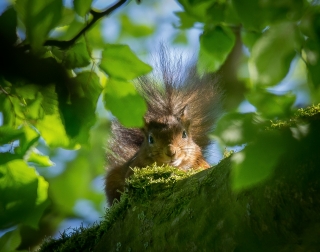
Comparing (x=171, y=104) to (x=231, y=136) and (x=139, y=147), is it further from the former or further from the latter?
(x=231, y=136)

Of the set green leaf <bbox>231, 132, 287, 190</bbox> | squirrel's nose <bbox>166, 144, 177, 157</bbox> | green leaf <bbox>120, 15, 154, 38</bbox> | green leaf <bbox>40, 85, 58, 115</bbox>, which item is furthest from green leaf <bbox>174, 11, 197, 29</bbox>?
green leaf <bbox>120, 15, 154, 38</bbox>

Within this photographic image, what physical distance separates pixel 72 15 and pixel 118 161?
2611mm

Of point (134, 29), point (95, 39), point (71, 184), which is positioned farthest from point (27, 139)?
point (134, 29)

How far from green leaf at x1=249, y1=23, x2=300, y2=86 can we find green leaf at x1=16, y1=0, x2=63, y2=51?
0.56 meters

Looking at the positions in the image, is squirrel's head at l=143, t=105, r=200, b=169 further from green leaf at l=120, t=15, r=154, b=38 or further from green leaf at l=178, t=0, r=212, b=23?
green leaf at l=178, t=0, r=212, b=23

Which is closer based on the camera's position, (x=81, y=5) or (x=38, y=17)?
(x=38, y=17)

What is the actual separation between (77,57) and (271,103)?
0.71 m

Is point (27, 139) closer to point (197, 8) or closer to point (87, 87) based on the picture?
point (87, 87)

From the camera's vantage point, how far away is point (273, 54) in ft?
3.48

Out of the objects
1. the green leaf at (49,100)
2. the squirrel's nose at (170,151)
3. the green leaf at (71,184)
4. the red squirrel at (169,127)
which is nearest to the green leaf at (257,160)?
the green leaf at (49,100)

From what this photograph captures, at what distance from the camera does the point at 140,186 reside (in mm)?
2449

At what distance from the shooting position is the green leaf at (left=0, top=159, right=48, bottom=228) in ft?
6.02

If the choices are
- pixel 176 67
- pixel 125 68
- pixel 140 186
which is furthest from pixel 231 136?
pixel 176 67

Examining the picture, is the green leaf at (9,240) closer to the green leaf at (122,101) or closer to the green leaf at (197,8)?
the green leaf at (122,101)
